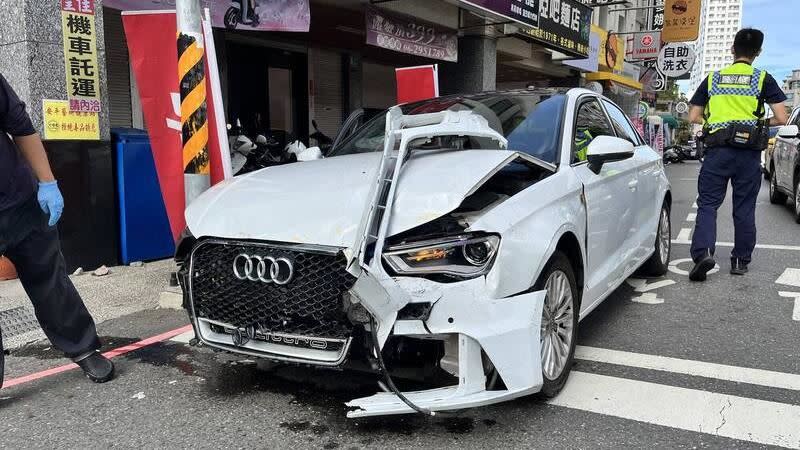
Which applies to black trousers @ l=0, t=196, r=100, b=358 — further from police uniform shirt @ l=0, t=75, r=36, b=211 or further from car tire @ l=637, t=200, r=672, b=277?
car tire @ l=637, t=200, r=672, b=277

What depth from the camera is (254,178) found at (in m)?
3.40

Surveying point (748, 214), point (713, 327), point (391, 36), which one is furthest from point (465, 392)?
point (391, 36)

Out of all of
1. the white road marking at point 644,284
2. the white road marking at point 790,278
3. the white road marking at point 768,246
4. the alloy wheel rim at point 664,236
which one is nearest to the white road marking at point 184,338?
the white road marking at point 644,284

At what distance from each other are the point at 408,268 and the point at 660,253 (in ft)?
12.6

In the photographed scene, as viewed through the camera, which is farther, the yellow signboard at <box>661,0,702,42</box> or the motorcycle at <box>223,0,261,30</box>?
the yellow signboard at <box>661,0,702,42</box>

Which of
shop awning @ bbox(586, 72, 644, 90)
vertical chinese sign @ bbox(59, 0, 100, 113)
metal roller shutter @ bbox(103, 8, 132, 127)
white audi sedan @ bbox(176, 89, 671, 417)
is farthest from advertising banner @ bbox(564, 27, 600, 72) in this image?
white audi sedan @ bbox(176, 89, 671, 417)

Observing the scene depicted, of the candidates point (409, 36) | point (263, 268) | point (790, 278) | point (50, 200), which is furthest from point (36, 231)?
point (409, 36)

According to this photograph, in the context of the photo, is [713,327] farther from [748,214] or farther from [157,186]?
[157,186]

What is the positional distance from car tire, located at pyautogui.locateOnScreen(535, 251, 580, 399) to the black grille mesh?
2.99 feet

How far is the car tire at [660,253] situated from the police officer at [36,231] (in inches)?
176

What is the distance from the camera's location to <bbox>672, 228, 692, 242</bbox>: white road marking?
7652 mm

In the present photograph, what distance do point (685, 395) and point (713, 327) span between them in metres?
1.34

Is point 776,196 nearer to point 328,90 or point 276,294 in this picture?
point 328,90

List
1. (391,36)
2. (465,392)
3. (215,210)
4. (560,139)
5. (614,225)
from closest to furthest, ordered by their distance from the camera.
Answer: (465,392) → (215,210) → (560,139) → (614,225) → (391,36)
